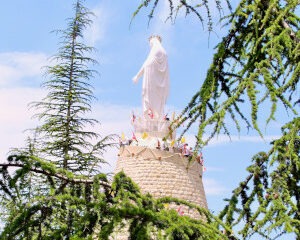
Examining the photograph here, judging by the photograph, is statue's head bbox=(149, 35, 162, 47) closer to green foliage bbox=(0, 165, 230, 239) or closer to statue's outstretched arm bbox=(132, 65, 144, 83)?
statue's outstretched arm bbox=(132, 65, 144, 83)

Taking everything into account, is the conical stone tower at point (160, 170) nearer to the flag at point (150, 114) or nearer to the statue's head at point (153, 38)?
the flag at point (150, 114)

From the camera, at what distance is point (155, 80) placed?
18.7 m

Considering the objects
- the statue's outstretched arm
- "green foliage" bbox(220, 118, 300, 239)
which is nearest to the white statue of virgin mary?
the statue's outstretched arm

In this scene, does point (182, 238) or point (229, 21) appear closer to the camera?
point (182, 238)

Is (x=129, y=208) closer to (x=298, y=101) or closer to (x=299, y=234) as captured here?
(x=299, y=234)

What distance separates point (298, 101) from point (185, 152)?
12.4m

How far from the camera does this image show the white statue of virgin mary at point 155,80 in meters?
18.2

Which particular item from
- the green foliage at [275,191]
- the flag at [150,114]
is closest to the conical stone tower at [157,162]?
the flag at [150,114]

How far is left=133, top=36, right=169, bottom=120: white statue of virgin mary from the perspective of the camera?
18234 mm

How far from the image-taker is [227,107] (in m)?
4.00

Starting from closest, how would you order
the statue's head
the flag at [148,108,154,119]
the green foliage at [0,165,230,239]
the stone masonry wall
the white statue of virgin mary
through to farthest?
the green foliage at [0,165,230,239] < the stone masonry wall < the flag at [148,108,154,119] < the white statue of virgin mary < the statue's head

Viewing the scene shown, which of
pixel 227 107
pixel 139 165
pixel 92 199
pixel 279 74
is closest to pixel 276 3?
pixel 279 74

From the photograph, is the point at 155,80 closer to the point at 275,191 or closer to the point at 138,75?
the point at 138,75

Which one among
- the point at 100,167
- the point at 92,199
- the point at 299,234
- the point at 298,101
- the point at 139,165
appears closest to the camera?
the point at 299,234
